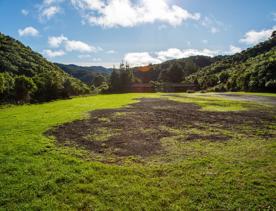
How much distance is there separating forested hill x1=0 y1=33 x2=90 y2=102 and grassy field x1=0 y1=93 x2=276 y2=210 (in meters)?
40.7

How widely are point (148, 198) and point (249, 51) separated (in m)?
161

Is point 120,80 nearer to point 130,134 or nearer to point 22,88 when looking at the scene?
point 22,88

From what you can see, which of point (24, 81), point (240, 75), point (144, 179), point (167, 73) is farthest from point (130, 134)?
point (167, 73)

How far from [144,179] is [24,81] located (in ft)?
167

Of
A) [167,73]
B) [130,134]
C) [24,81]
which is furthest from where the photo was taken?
[167,73]

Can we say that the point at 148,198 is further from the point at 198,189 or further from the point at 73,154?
the point at 73,154

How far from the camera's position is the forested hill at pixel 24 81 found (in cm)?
5000

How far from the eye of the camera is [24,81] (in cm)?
5147

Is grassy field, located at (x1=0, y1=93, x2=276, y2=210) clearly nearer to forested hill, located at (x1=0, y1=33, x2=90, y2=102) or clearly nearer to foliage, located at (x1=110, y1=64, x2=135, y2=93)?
forested hill, located at (x1=0, y1=33, x2=90, y2=102)

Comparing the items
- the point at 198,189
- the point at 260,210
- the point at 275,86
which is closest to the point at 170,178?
the point at 198,189

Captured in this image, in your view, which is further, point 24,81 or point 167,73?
point 167,73

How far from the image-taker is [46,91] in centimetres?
5812

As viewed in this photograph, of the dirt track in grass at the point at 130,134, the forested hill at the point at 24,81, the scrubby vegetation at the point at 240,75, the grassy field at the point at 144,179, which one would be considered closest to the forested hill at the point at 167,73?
the scrubby vegetation at the point at 240,75

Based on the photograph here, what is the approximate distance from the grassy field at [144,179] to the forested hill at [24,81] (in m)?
40.7
